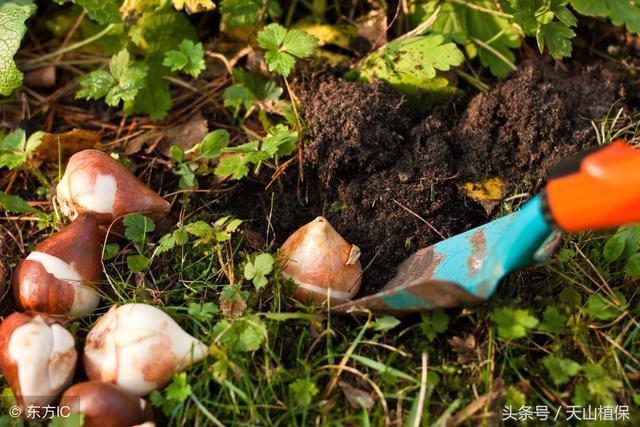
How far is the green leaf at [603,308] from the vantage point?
166 centimetres

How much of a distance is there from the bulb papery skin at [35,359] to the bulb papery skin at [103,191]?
1.30 feet

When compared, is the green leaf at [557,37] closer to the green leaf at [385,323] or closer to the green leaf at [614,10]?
the green leaf at [614,10]

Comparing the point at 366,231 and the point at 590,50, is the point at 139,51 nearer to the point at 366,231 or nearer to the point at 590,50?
the point at 366,231

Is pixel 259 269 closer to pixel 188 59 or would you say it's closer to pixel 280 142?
pixel 280 142

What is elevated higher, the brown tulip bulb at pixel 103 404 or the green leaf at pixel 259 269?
the green leaf at pixel 259 269

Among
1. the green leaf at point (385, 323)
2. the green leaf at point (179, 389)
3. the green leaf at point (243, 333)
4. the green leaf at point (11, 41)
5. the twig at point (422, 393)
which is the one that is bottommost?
the twig at point (422, 393)

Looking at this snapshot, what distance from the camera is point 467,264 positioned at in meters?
1.75

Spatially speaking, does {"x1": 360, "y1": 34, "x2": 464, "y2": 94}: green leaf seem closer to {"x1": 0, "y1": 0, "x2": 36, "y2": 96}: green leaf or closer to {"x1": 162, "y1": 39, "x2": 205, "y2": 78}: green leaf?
{"x1": 162, "y1": 39, "x2": 205, "y2": 78}: green leaf

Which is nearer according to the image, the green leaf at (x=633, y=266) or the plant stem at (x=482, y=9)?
the green leaf at (x=633, y=266)

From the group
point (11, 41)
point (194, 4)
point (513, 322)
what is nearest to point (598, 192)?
point (513, 322)

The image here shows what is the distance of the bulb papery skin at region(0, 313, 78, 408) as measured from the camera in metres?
1.58

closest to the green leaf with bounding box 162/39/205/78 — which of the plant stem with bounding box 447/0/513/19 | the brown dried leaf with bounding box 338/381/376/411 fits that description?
the plant stem with bounding box 447/0/513/19

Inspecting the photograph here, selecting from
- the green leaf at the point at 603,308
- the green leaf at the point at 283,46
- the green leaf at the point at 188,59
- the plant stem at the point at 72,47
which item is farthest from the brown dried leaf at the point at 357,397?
the plant stem at the point at 72,47

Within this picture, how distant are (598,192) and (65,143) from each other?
1641 millimetres
